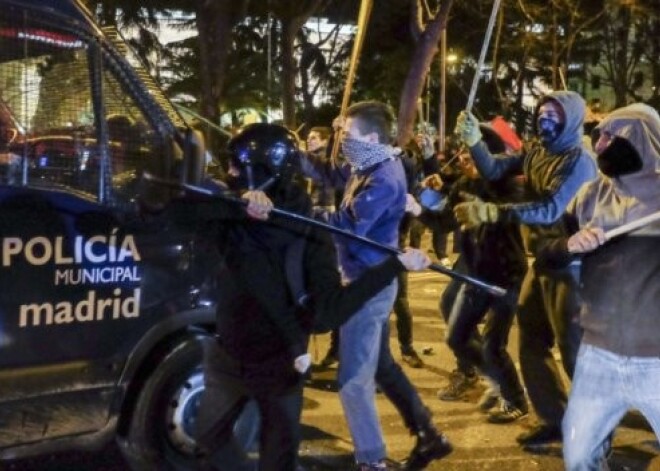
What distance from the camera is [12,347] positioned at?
4.54 meters

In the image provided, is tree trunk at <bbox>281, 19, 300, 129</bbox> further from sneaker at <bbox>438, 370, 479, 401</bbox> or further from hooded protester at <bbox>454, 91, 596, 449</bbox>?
hooded protester at <bbox>454, 91, 596, 449</bbox>

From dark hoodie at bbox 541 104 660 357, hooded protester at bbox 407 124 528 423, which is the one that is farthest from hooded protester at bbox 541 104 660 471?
hooded protester at bbox 407 124 528 423

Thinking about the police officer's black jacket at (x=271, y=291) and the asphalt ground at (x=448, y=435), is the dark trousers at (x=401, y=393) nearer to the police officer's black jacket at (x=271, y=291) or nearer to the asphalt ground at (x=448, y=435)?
the asphalt ground at (x=448, y=435)

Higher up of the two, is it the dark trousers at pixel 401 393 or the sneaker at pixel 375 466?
the dark trousers at pixel 401 393

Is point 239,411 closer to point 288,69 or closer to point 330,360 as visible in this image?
point 330,360

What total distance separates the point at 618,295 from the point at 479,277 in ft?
8.92

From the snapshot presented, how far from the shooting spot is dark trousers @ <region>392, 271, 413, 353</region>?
8008 mm

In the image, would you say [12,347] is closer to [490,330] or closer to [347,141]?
[347,141]

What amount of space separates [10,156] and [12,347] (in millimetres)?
779

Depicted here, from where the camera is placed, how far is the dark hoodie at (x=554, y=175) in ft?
18.6

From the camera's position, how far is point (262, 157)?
4.12 m

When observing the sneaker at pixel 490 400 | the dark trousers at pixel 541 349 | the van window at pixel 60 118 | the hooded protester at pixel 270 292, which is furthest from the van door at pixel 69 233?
the sneaker at pixel 490 400

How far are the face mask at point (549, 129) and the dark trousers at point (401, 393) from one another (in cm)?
133

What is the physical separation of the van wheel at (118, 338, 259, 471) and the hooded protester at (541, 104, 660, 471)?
183 centimetres
